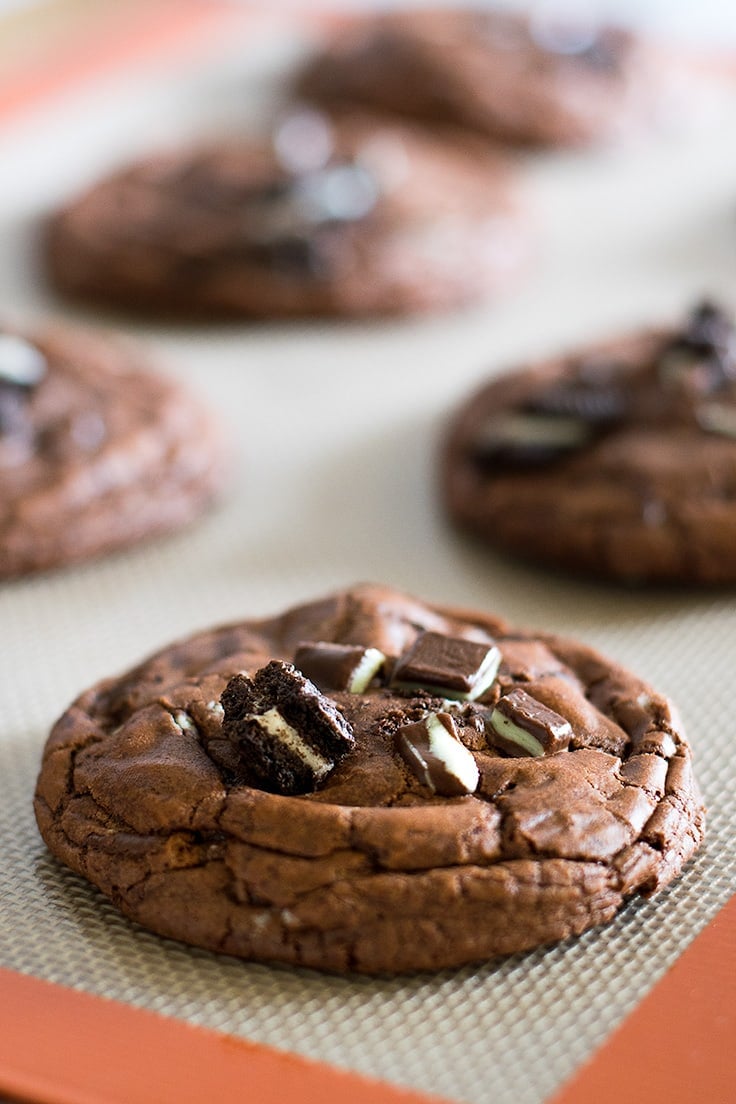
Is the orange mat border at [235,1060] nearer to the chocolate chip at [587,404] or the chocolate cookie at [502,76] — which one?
the chocolate chip at [587,404]

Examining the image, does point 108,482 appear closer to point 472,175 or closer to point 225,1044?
point 225,1044

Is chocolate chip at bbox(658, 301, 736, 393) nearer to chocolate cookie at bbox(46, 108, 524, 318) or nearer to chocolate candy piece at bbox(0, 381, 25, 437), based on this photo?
chocolate cookie at bbox(46, 108, 524, 318)

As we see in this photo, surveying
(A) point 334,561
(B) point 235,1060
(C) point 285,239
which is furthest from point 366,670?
(C) point 285,239

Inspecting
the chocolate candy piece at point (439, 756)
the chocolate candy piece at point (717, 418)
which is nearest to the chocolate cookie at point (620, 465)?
the chocolate candy piece at point (717, 418)

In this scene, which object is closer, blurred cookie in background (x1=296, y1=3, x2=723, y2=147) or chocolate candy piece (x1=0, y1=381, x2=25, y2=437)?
chocolate candy piece (x1=0, y1=381, x2=25, y2=437)

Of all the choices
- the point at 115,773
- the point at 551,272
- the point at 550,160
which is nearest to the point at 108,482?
the point at 115,773

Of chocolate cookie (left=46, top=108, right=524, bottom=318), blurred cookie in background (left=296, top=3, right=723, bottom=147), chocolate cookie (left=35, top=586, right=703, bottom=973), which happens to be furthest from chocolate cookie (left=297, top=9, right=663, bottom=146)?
chocolate cookie (left=35, top=586, right=703, bottom=973)
